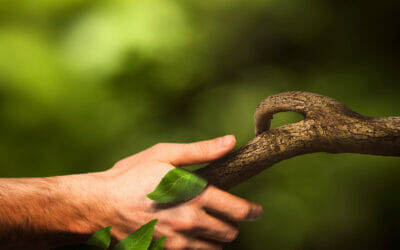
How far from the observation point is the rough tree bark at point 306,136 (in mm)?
530

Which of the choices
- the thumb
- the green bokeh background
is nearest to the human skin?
the thumb

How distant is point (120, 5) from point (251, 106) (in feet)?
1.61

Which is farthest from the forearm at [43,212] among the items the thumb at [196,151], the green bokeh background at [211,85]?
the green bokeh background at [211,85]

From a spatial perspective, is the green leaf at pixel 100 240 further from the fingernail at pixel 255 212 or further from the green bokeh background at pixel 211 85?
the green bokeh background at pixel 211 85

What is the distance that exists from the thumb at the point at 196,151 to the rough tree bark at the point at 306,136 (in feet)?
0.07

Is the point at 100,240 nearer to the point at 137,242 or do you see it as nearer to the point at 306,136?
the point at 137,242

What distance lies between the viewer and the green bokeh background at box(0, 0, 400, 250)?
1.00 m

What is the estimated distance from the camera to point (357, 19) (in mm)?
1010

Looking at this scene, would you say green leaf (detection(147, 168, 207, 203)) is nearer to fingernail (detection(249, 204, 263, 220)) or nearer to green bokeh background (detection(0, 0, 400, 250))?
fingernail (detection(249, 204, 263, 220))

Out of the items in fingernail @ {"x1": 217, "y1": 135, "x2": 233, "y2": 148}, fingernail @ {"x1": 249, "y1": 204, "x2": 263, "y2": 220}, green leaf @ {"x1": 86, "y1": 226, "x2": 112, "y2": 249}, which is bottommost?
fingernail @ {"x1": 249, "y1": 204, "x2": 263, "y2": 220}

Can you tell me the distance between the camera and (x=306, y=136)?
0.58m

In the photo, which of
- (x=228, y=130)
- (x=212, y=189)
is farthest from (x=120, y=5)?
(x=212, y=189)

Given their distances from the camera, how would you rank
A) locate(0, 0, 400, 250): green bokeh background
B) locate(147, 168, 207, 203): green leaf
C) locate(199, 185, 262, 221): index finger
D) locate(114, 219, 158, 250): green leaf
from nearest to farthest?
locate(114, 219, 158, 250): green leaf
locate(147, 168, 207, 203): green leaf
locate(199, 185, 262, 221): index finger
locate(0, 0, 400, 250): green bokeh background

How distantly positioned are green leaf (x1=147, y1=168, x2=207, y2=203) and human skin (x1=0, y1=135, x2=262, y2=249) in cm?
3
